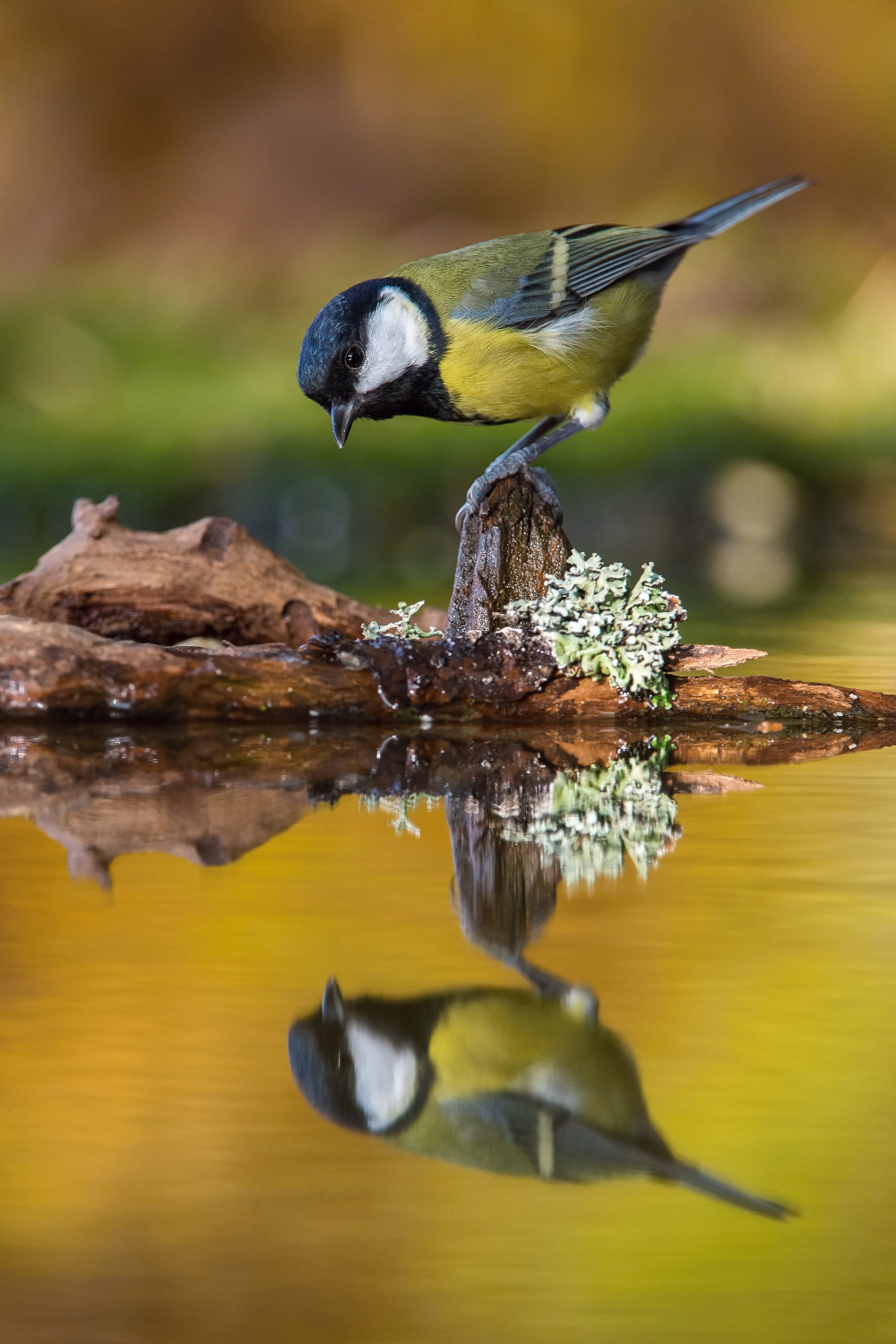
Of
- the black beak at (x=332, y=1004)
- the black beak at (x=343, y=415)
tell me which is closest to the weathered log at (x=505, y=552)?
the black beak at (x=343, y=415)

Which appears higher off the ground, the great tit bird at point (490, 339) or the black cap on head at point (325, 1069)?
the great tit bird at point (490, 339)

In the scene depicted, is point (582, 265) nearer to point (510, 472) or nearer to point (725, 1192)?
point (510, 472)

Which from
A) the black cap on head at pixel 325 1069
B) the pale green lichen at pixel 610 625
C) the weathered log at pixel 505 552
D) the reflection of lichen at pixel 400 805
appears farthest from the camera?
the weathered log at pixel 505 552

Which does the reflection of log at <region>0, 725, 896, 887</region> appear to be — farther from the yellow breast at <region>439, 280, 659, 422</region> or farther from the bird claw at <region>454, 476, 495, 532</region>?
the yellow breast at <region>439, 280, 659, 422</region>

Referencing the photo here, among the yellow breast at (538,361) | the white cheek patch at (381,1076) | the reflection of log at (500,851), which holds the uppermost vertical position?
the yellow breast at (538,361)

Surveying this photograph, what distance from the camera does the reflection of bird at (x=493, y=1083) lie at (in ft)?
4.46

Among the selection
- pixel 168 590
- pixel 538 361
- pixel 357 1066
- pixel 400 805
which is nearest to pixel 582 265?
pixel 538 361

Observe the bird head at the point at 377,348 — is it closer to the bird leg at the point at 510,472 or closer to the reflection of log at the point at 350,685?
the bird leg at the point at 510,472

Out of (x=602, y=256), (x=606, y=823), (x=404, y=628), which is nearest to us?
(x=606, y=823)

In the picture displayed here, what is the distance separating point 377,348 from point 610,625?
888 mm

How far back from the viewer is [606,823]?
264 centimetres

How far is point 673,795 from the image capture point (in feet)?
9.50

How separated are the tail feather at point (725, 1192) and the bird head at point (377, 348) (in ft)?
8.82

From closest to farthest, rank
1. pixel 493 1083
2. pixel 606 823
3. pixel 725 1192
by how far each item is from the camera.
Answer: pixel 725 1192 < pixel 493 1083 < pixel 606 823
